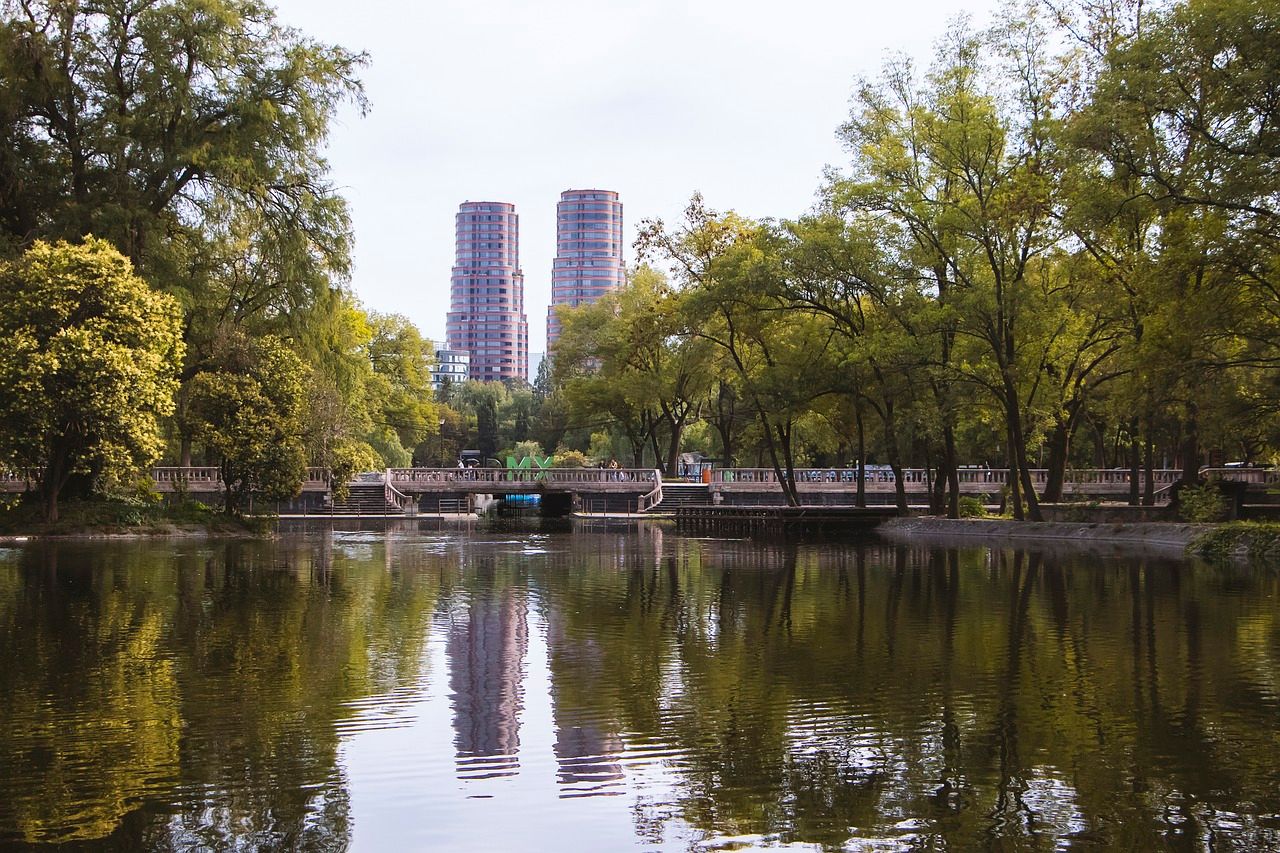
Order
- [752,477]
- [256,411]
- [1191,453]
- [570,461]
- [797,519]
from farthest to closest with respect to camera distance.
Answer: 1. [570,461]
2. [752,477]
3. [797,519]
4. [256,411]
5. [1191,453]

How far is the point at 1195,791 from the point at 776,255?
40.8 m

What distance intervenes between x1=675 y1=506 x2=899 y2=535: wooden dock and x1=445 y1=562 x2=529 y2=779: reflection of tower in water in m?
32.0

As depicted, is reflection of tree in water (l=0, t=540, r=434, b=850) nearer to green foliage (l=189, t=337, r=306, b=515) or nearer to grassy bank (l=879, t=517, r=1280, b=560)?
green foliage (l=189, t=337, r=306, b=515)

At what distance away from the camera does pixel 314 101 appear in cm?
4388

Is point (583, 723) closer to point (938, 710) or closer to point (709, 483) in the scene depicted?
point (938, 710)

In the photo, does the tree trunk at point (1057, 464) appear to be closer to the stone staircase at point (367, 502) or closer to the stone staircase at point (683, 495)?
the stone staircase at point (683, 495)

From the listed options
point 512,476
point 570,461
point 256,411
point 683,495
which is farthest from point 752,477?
point 256,411

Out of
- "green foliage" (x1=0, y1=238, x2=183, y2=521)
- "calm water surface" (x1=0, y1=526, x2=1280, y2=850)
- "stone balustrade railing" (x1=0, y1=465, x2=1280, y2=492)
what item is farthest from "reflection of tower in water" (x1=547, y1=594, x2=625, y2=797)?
"stone balustrade railing" (x1=0, y1=465, x2=1280, y2=492)

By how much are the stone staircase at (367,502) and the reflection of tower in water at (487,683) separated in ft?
152

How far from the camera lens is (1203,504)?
36.0 meters

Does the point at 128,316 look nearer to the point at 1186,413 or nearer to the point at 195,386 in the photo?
the point at 195,386

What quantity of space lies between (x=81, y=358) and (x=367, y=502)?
106 ft

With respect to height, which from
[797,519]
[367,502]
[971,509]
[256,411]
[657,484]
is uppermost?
[256,411]

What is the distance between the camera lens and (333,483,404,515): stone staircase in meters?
64.7
